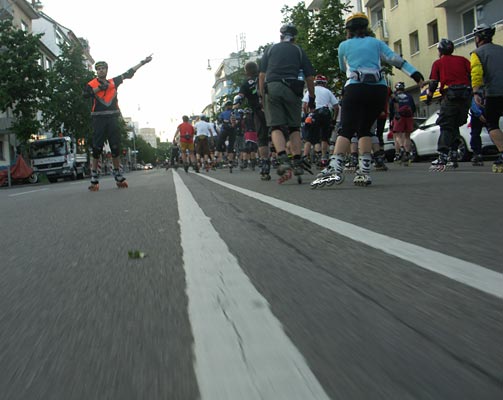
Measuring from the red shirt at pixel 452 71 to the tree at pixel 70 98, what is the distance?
111 feet

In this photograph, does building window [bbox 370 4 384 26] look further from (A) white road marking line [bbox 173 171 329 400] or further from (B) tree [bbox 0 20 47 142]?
(A) white road marking line [bbox 173 171 329 400]

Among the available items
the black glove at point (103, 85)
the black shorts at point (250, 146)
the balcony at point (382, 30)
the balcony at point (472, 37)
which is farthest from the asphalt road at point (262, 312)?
the balcony at point (382, 30)

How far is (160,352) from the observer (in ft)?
4.74

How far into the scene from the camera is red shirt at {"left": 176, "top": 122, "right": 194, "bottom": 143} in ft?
62.7

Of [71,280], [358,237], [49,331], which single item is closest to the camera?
[49,331]

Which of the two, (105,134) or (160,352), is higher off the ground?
(105,134)

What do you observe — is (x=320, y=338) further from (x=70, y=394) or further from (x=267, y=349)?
(x=70, y=394)

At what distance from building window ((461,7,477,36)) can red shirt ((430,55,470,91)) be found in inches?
729

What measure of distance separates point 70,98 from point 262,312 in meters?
41.1

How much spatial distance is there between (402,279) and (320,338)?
0.73 meters

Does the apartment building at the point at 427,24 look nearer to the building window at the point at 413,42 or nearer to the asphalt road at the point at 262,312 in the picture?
the building window at the point at 413,42

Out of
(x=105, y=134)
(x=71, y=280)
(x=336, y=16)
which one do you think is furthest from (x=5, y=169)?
(x=71, y=280)

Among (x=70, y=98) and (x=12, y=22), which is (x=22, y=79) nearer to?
(x=70, y=98)

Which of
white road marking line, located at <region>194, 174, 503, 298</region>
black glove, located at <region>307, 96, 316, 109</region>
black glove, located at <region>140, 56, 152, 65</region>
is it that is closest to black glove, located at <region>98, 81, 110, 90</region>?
black glove, located at <region>140, 56, 152, 65</region>
